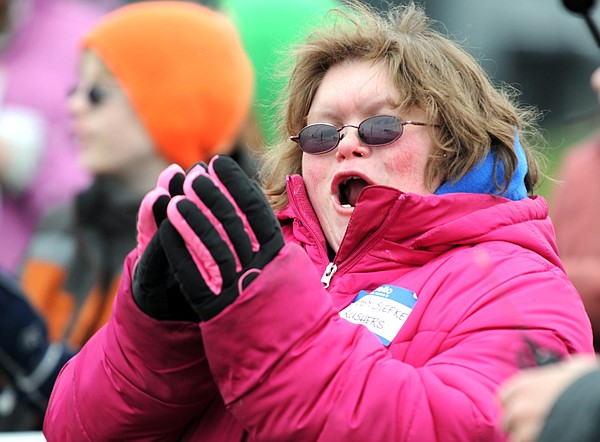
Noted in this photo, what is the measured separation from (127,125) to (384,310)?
8.11 ft

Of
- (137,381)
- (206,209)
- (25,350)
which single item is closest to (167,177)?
(206,209)

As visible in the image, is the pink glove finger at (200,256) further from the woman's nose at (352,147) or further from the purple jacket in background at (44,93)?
the purple jacket in background at (44,93)

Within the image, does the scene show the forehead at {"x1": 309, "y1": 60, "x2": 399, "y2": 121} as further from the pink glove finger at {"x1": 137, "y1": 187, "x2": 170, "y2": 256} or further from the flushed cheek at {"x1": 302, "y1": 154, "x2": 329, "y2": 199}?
the pink glove finger at {"x1": 137, "y1": 187, "x2": 170, "y2": 256}

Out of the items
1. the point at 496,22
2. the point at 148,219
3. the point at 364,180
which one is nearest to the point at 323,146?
the point at 364,180

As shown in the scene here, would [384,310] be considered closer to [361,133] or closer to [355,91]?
[361,133]

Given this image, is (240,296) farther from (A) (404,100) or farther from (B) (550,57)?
(B) (550,57)

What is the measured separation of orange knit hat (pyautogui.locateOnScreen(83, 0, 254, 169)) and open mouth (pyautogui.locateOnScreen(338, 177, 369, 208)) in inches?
78.4

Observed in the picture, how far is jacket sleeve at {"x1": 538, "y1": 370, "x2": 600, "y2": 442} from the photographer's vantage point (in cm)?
143

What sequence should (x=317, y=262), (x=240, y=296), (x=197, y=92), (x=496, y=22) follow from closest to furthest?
(x=240, y=296)
(x=317, y=262)
(x=197, y=92)
(x=496, y=22)

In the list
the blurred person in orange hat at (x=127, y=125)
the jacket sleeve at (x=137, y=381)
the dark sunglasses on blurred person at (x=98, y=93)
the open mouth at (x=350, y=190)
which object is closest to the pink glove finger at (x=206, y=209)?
the jacket sleeve at (x=137, y=381)

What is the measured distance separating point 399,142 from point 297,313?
2.22 ft

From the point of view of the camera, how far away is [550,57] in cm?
584

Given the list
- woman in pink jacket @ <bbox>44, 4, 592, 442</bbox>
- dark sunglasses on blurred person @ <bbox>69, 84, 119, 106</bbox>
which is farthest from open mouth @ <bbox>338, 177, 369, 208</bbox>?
dark sunglasses on blurred person @ <bbox>69, 84, 119, 106</bbox>

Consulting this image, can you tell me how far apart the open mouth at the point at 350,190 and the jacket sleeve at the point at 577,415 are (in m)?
1.17
